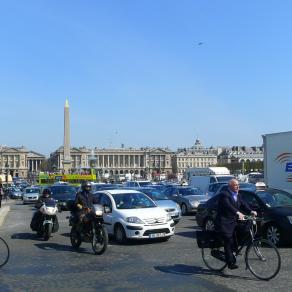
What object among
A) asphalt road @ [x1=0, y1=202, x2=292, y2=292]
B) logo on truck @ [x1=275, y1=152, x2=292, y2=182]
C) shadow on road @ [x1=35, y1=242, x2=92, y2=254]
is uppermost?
logo on truck @ [x1=275, y1=152, x2=292, y2=182]

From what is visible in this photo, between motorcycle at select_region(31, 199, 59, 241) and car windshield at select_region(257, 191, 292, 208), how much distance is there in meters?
5.92

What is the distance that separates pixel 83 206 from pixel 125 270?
371cm

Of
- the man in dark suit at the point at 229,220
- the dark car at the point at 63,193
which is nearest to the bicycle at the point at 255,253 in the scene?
the man in dark suit at the point at 229,220

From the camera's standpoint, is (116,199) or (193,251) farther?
(116,199)

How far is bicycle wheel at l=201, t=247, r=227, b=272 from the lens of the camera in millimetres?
9602

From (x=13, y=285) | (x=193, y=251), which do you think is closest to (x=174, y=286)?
(x=13, y=285)

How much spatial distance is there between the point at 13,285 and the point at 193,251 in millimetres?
4842

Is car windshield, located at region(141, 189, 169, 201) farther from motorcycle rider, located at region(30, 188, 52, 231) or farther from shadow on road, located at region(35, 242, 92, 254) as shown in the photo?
shadow on road, located at region(35, 242, 92, 254)

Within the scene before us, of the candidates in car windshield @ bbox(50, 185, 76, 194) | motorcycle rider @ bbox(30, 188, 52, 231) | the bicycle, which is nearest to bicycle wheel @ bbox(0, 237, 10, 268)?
the bicycle

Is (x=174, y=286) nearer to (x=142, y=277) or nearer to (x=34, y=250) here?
(x=142, y=277)

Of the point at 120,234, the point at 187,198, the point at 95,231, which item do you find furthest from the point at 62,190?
the point at 95,231

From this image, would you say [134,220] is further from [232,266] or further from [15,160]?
[15,160]

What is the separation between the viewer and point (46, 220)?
15898 mm

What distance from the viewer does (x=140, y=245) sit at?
14227 mm
